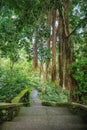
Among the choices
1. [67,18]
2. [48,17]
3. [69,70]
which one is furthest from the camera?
[48,17]

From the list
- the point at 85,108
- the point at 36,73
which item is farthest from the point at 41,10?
the point at 36,73

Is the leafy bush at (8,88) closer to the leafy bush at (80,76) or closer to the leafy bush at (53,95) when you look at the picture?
the leafy bush at (53,95)

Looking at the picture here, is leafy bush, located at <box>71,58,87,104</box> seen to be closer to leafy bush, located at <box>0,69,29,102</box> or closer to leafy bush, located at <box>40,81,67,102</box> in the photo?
leafy bush, located at <box>0,69,29,102</box>

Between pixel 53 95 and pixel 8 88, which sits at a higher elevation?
pixel 8 88

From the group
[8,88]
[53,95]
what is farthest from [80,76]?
[53,95]

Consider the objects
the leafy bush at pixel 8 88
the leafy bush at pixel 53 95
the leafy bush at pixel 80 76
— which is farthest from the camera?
the leafy bush at pixel 53 95

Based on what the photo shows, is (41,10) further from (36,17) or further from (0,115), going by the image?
(0,115)

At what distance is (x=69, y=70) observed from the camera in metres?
10.9

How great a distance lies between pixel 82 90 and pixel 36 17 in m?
3.45

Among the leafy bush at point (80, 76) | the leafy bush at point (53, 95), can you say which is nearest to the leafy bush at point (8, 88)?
the leafy bush at point (53, 95)


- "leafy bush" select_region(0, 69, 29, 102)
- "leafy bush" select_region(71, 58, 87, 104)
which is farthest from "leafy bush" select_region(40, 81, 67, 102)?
"leafy bush" select_region(71, 58, 87, 104)

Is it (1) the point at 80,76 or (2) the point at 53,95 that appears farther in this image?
(2) the point at 53,95

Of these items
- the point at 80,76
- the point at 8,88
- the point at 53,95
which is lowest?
the point at 53,95

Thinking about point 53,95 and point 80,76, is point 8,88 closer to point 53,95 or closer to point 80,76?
point 80,76
